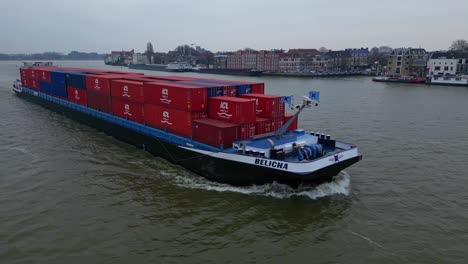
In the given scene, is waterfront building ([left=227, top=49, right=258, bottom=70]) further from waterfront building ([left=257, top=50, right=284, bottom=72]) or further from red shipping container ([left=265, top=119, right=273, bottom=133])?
red shipping container ([left=265, top=119, right=273, bottom=133])

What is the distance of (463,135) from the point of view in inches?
1138

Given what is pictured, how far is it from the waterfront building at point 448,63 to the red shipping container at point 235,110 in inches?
4014

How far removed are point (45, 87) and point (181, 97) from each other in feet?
100

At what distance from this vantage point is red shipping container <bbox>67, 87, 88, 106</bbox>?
105 feet

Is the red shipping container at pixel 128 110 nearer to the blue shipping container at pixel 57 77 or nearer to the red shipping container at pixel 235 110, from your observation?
the red shipping container at pixel 235 110

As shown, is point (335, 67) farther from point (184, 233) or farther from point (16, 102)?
point (184, 233)

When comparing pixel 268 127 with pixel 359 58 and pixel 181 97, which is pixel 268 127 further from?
pixel 359 58

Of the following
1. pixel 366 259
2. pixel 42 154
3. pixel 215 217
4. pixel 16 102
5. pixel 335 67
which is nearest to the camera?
pixel 366 259

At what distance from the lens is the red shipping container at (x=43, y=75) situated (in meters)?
40.3

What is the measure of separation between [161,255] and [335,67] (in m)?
151

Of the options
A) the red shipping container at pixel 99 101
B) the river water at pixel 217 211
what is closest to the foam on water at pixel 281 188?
the river water at pixel 217 211

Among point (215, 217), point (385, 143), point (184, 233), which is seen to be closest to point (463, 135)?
point (385, 143)

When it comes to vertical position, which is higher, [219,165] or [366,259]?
[219,165]

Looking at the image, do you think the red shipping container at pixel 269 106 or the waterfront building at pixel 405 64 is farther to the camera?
the waterfront building at pixel 405 64
